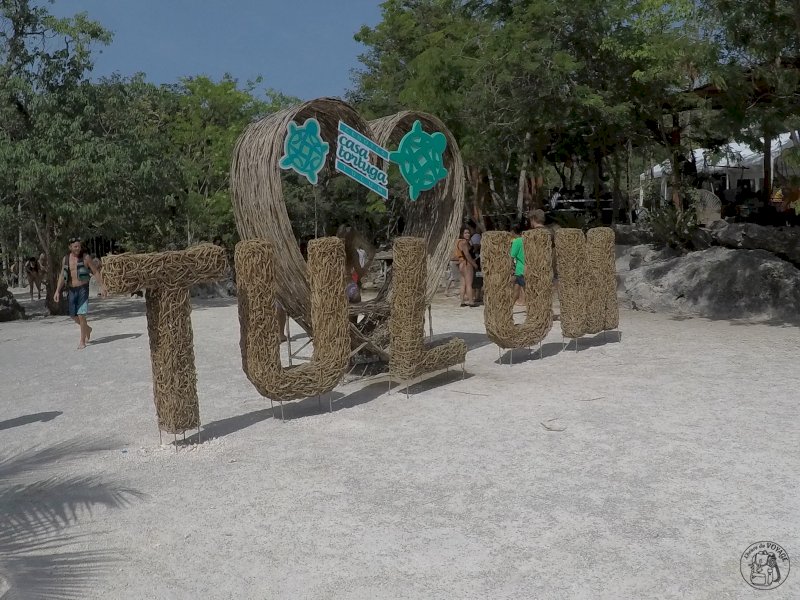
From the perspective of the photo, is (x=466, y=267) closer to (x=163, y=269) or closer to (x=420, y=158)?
(x=420, y=158)

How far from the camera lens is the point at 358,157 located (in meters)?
7.73

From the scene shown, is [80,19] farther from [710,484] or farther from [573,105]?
[710,484]

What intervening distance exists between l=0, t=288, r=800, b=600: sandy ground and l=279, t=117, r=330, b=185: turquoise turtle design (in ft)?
7.14

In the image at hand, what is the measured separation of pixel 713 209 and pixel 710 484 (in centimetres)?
1478

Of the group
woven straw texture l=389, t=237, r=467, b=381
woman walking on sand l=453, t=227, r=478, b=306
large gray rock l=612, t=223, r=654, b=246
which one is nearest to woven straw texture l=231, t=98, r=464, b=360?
woven straw texture l=389, t=237, r=467, b=381

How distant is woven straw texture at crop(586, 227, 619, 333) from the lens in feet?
30.4

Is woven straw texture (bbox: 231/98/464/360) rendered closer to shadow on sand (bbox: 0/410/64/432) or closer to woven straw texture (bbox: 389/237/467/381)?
woven straw texture (bbox: 389/237/467/381)

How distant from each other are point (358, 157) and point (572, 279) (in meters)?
3.00

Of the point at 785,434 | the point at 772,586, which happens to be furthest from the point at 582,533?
the point at 785,434

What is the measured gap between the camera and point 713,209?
18.0 metres

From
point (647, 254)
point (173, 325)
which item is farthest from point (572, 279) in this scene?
point (647, 254)

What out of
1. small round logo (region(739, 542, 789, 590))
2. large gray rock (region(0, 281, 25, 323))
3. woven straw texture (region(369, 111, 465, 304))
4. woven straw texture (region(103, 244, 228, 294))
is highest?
woven straw texture (region(369, 111, 465, 304))

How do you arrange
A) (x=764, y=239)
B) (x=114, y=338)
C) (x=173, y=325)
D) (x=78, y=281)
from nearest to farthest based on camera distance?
(x=173, y=325)
(x=78, y=281)
(x=114, y=338)
(x=764, y=239)

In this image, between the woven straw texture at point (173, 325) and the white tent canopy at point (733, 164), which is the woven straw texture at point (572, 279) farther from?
the white tent canopy at point (733, 164)
